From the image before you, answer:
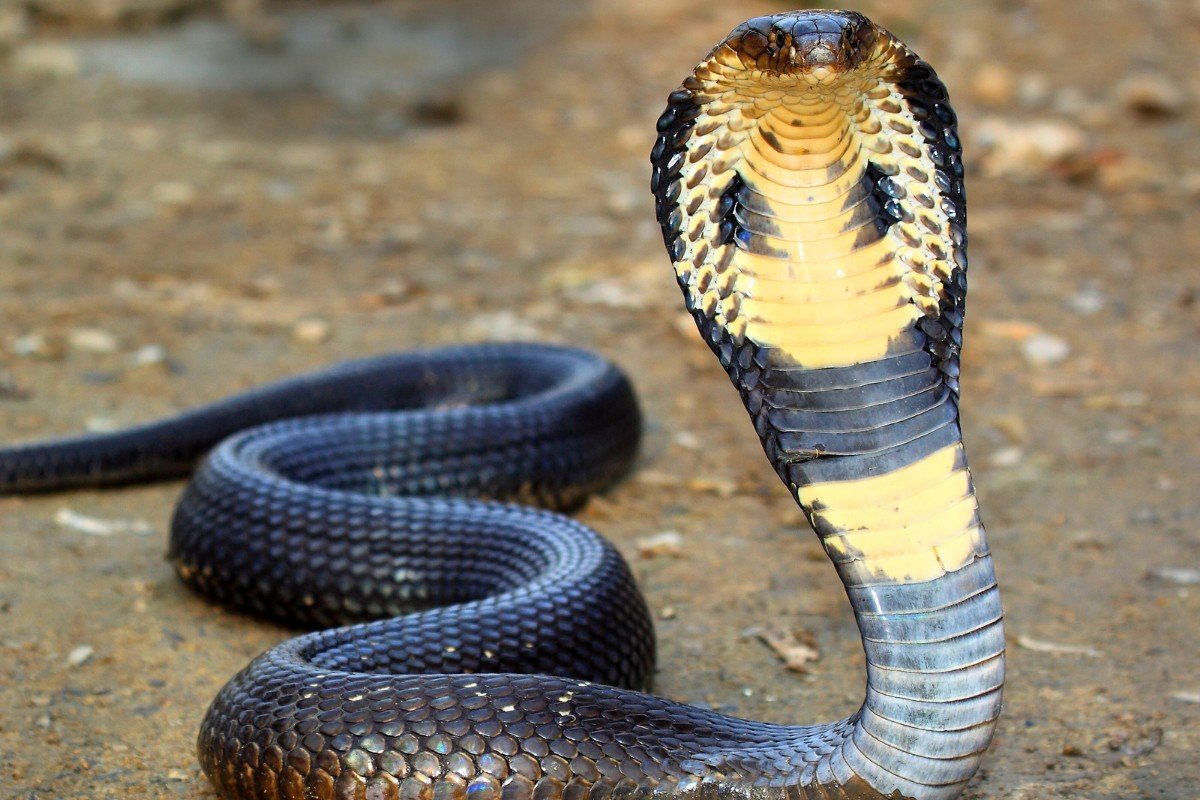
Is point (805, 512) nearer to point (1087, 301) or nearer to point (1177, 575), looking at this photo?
point (1177, 575)

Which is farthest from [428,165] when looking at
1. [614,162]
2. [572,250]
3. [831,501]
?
[831,501]

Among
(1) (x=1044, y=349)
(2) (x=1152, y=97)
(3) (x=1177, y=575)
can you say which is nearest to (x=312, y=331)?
(1) (x=1044, y=349)

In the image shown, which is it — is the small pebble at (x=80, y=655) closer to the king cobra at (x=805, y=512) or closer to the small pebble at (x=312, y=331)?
the king cobra at (x=805, y=512)

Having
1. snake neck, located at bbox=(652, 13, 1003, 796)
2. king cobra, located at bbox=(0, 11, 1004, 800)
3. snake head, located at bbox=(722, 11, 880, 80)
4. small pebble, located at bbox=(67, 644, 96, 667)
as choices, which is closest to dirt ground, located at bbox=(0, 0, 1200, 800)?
small pebble, located at bbox=(67, 644, 96, 667)

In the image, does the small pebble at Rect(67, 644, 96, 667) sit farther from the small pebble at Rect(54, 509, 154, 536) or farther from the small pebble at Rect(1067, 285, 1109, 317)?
the small pebble at Rect(1067, 285, 1109, 317)

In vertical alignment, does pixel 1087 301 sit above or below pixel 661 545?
above

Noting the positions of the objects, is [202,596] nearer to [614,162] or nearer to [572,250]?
[572,250]
